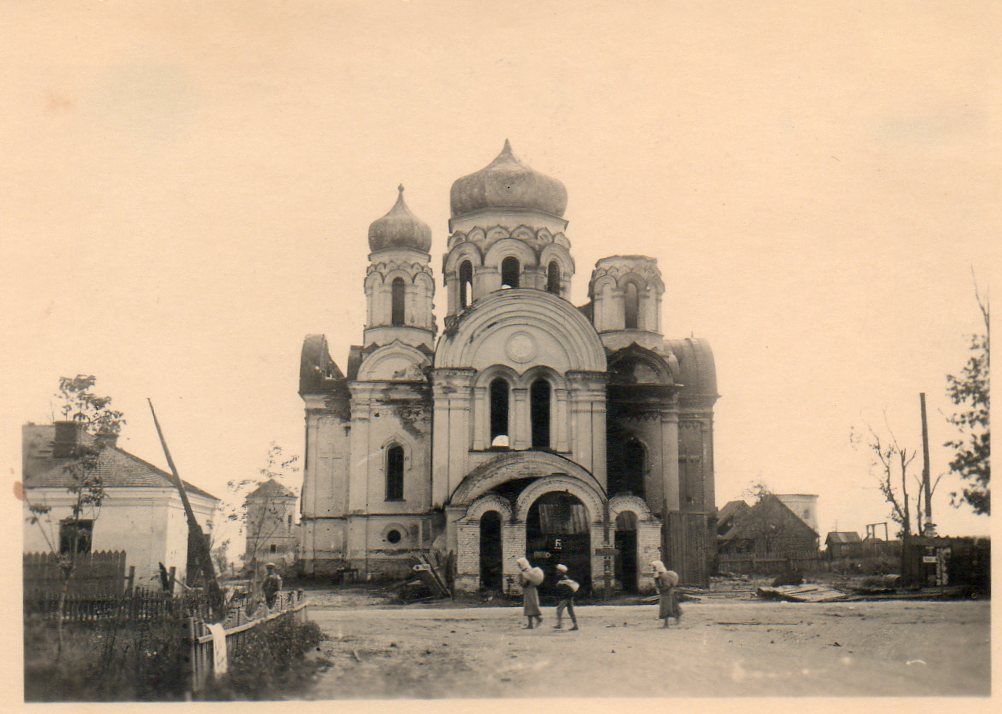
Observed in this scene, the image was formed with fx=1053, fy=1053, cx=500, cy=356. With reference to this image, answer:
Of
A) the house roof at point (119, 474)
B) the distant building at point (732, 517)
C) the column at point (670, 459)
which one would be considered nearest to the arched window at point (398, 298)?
the column at point (670, 459)

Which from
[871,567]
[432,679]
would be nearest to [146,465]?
[432,679]

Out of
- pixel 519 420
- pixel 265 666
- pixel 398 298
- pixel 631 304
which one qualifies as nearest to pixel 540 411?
pixel 519 420

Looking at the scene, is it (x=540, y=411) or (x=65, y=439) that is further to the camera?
(x=540, y=411)

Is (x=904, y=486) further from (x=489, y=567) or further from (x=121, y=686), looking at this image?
(x=121, y=686)

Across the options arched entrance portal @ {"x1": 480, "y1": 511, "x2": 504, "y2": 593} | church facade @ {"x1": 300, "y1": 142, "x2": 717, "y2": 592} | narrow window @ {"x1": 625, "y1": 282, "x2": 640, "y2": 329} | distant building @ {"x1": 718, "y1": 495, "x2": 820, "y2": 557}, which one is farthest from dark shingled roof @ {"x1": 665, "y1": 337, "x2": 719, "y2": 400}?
distant building @ {"x1": 718, "y1": 495, "x2": 820, "y2": 557}

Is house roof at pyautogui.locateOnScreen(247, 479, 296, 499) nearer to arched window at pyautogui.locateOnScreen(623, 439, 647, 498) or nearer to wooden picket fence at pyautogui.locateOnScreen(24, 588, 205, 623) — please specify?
wooden picket fence at pyautogui.locateOnScreen(24, 588, 205, 623)

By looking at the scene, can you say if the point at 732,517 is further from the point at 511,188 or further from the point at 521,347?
the point at 521,347

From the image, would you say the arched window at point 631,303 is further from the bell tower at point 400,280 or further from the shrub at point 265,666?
the shrub at point 265,666
